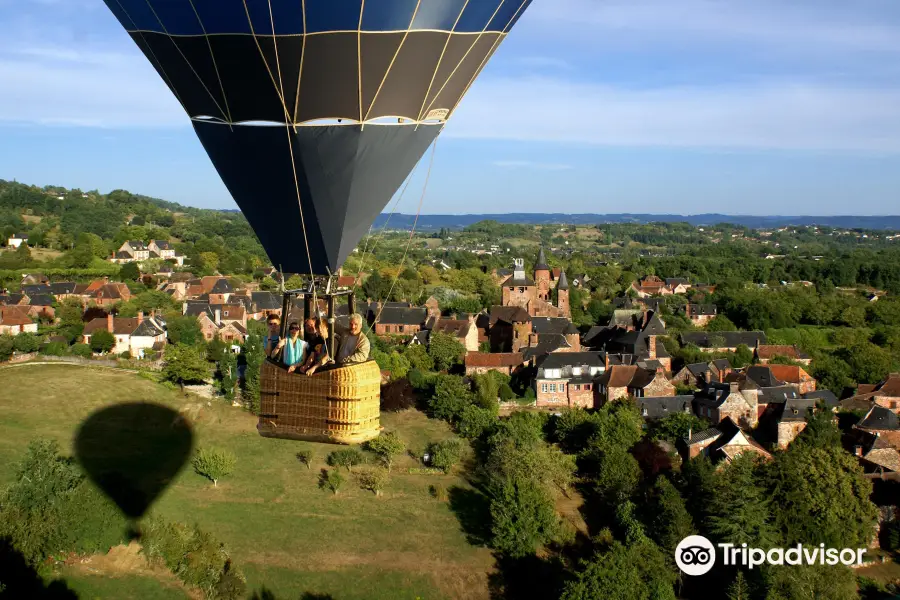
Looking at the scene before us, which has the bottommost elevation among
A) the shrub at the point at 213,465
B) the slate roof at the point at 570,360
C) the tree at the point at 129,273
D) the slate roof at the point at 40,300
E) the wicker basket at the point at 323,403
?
the shrub at the point at 213,465

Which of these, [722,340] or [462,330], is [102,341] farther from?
[722,340]

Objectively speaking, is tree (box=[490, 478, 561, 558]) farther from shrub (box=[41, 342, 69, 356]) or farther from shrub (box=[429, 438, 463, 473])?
shrub (box=[41, 342, 69, 356])

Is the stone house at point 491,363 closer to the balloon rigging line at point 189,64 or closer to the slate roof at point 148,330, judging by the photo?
the slate roof at point 148,330

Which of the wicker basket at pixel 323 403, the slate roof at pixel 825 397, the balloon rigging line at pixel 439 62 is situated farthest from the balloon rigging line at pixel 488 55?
the slate roof at pixel 825 397

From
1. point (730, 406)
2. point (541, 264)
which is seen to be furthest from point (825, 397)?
point (541, 264)

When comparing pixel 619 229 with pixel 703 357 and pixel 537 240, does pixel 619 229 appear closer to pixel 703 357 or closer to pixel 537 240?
pixel 537 240

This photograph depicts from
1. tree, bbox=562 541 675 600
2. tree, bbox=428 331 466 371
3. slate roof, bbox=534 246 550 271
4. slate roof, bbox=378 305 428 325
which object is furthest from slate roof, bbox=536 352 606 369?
tree, bbox=562 541 675 600

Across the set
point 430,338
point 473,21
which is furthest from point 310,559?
point 430,338
